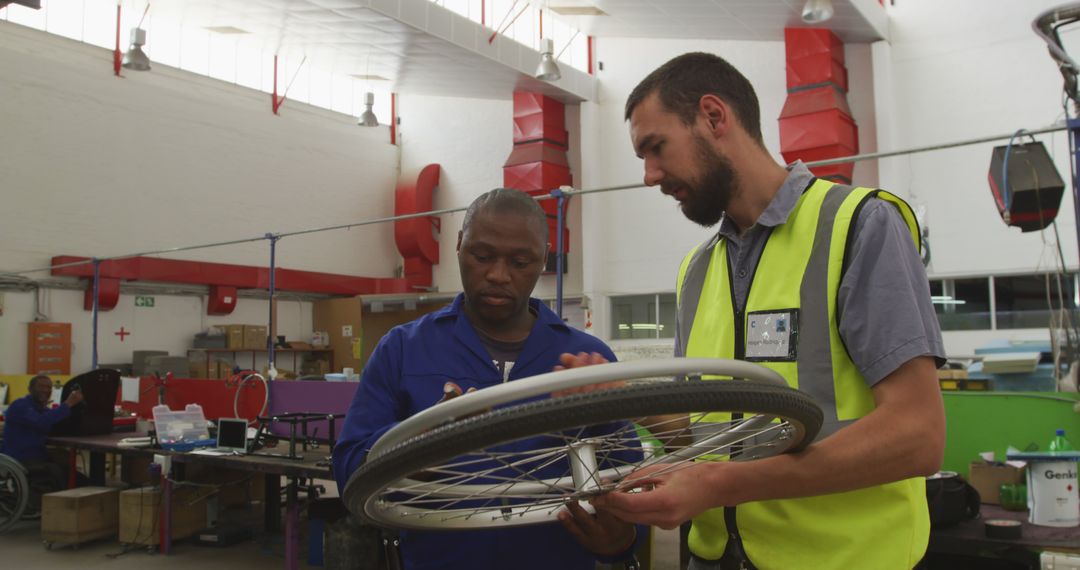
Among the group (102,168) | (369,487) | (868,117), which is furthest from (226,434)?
(868,117)

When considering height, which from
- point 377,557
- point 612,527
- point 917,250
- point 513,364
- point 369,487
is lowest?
point 377,557

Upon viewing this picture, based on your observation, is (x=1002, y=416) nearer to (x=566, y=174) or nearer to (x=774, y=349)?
(x=774, y=349)

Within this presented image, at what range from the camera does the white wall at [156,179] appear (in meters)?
9.83

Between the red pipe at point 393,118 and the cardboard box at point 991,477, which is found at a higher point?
the red pipe at point 393,118

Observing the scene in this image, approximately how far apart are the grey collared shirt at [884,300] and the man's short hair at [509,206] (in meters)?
0.53

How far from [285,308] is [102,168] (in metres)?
3.36

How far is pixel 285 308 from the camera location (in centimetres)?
1255

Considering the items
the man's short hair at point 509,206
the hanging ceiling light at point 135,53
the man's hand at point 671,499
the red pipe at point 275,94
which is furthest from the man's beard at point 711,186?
the red pipe at point 275,94

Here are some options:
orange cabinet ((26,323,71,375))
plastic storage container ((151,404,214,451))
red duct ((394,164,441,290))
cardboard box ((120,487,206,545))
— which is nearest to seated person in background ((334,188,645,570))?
plastic storage container ((151,404,214,451))

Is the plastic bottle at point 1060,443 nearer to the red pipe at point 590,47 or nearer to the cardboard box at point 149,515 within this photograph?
the cardboard box at point 149,515

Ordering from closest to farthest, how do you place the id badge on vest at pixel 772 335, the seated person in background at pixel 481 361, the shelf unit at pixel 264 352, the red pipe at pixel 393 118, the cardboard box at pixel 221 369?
the id badge on vest at pixel 772 335, the seated person in background at pixel 481 361, the cardboard box at pixel 221 369, the shelf unit at pixel 264 352, the red pipe at pixel 393 118

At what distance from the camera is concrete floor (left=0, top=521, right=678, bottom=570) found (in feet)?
16.2

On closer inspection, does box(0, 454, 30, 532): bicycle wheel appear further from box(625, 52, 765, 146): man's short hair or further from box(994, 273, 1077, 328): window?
box(994, 273, 1077, 328): window

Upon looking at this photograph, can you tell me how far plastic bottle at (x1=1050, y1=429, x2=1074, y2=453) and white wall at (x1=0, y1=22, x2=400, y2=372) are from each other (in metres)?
10.7
